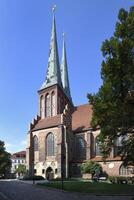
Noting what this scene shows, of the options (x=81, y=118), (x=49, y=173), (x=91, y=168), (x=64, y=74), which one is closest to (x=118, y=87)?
(x=91, y=168)

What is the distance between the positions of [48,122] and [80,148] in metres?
8.10

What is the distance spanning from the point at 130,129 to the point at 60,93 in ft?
169

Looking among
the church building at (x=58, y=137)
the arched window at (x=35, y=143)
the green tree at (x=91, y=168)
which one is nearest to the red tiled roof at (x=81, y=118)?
the church building at (x=58, y=137)

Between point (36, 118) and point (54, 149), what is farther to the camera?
point (36, 118)

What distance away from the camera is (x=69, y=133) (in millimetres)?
69625

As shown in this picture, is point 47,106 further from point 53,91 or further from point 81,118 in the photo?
point 81,118

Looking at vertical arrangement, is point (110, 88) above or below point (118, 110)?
above

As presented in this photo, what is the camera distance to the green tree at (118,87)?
85.1 ft

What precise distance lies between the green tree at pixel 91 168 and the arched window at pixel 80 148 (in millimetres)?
6134

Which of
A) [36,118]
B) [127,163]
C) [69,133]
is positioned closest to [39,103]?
[36,118]

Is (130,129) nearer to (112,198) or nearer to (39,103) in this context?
(112,198)

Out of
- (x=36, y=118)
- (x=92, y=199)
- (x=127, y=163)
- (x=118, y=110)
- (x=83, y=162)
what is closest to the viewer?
(x=92, y=199)

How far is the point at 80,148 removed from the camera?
231 feet

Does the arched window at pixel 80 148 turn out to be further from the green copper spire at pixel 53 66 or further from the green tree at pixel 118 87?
the green tree at pixel 118 87
